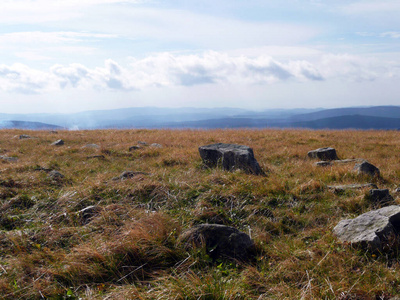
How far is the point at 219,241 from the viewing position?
4.40 meters

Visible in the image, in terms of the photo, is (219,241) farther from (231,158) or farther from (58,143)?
(58,143)

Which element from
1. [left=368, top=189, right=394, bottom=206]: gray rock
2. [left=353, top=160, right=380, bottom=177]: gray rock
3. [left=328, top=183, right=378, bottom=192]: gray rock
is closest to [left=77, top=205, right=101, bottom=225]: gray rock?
[left=328, top=183, right=378, bottom=192]: gray rock

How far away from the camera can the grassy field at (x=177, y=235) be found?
3605mm

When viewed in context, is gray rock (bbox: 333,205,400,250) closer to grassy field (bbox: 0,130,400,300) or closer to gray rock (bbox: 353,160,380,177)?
grassy field (bbox: 0,130,400,300)

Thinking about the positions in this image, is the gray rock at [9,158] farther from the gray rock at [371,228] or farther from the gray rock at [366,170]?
the gray rock at [366,170]

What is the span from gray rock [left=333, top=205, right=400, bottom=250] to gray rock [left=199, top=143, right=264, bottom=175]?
3.44 metres

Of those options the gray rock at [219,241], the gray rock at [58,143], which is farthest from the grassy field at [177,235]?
the gray rock at [58,143]

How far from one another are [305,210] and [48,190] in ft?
19.1

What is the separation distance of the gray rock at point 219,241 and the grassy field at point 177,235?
0.48 feet

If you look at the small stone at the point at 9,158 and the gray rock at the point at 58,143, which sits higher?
the gray rock at the point at 58,143

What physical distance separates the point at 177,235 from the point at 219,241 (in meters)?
0.71

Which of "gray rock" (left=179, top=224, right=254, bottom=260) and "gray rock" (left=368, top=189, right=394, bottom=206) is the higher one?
"gray rock" (left=368, top=189, right=394, bottom=206)

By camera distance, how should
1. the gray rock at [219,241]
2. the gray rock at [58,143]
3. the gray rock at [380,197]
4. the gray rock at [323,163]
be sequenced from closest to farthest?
the gray rock at [219,241]
the gray rock at [380,197]
the gray rock at [323,163]
the gray rock at [58,143]

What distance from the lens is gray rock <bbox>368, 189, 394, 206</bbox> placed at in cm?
593
